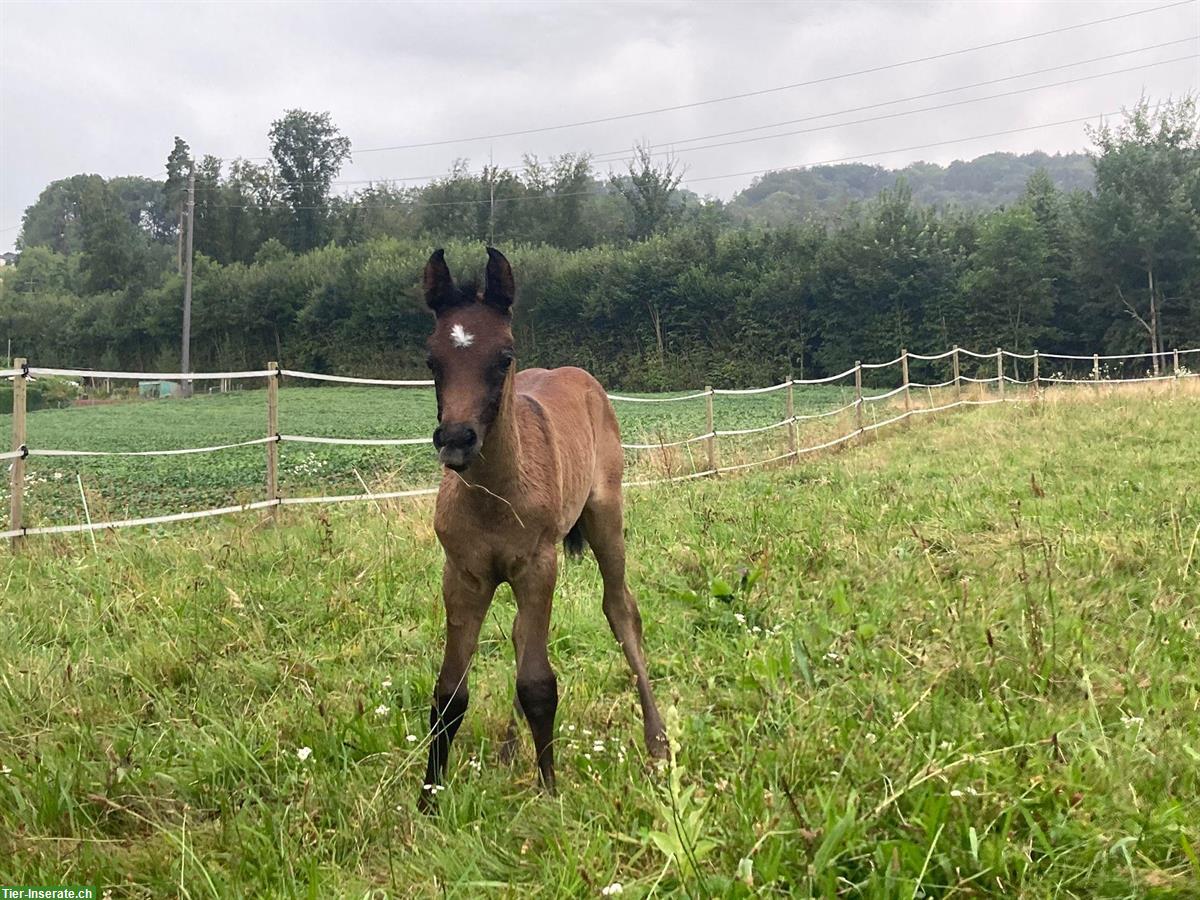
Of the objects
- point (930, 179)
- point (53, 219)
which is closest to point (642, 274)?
point (53, 219)

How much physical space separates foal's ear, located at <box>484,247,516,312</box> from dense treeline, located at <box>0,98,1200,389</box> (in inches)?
872

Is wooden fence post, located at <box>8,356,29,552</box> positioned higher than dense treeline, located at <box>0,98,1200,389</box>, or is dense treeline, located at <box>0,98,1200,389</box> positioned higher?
dense treeline, located at <box>0,98,1200,389</box>

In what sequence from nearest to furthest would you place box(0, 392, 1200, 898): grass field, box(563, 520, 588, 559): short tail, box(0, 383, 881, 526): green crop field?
box(0, 392, 1200, 898): grass field → box(563, 520, 588, 559): short tail → box(0, 383, 881, 526): green crop field

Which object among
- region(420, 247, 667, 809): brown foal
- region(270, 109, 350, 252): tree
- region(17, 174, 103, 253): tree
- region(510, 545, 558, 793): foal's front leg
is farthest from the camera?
region(17, 174, 103, 253): tree

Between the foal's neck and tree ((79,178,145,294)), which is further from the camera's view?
tree ((79,178,145,294))

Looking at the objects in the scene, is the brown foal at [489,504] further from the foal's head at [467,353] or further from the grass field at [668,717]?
the grass field at [668,717]

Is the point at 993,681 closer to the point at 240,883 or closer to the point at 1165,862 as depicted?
the point at 1165,862

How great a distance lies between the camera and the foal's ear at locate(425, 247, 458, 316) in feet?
8.12

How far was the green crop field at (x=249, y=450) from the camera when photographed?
8.94m

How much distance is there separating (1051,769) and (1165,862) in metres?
0.31

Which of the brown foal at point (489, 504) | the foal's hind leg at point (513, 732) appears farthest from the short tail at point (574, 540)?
the foal's hind leg at point (513, 732)

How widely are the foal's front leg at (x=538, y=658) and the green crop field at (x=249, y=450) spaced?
474cm

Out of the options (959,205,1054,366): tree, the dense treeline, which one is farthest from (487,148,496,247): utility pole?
(959,205,1054,366): tree

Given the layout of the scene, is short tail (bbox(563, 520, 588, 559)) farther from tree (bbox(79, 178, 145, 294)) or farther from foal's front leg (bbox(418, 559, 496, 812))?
tree (bbox(79, 178, 145, 294))
